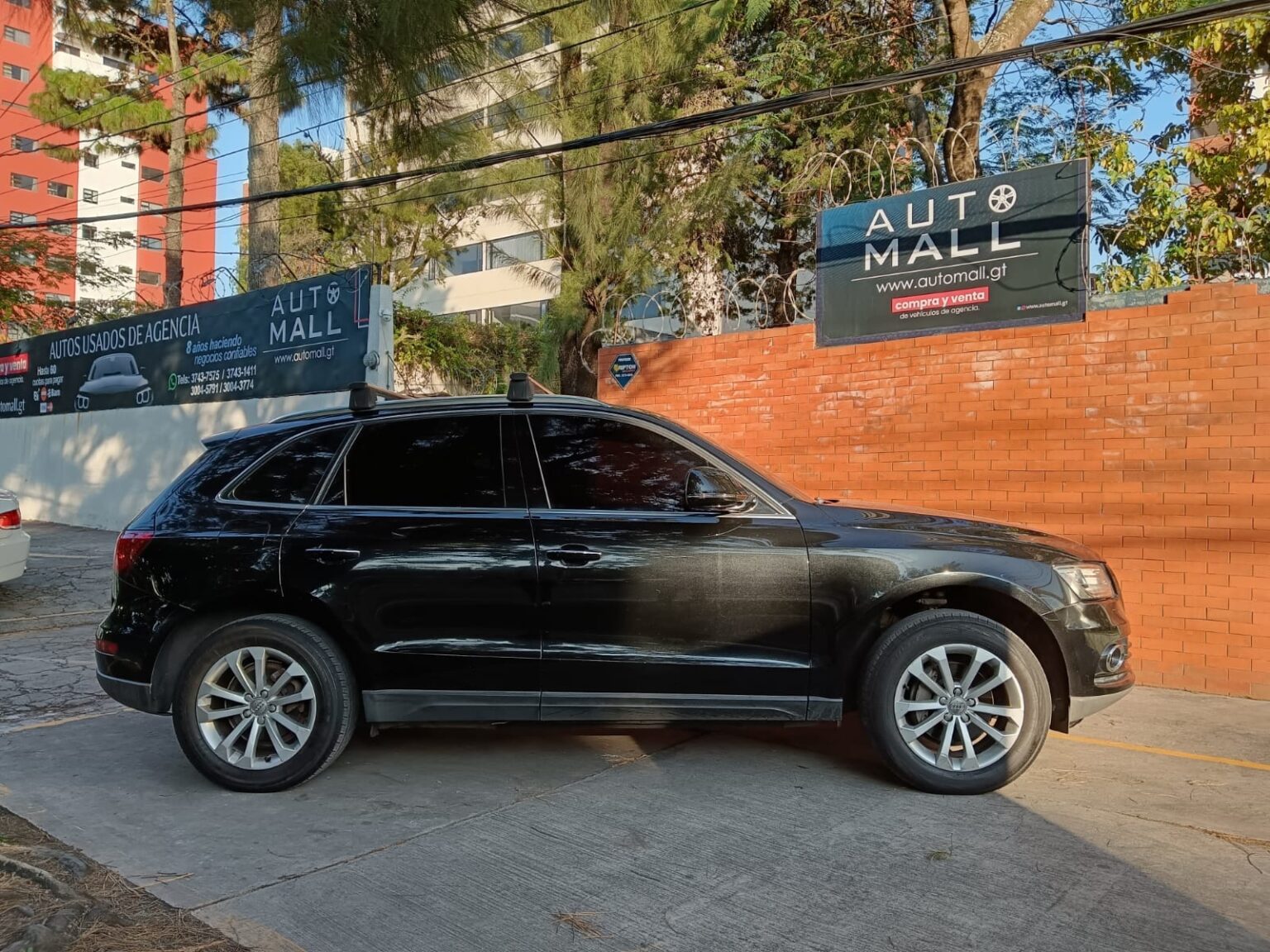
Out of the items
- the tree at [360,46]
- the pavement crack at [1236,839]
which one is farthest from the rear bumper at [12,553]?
the pavement crack at [1236,839]

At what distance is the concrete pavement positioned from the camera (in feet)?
10.1

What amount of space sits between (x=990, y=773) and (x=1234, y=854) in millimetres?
929

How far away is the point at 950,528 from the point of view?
445cm

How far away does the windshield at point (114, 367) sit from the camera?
1620 cm

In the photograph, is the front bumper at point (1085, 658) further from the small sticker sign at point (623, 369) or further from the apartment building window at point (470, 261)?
the apartment building window at point (470, 261)

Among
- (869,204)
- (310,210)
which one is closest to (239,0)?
(869,204)

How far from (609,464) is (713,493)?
1.78 feet

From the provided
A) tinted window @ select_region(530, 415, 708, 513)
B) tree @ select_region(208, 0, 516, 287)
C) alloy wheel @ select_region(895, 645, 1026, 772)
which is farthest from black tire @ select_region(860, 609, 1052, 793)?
tree @ select_region(208, 0, 516, 287)

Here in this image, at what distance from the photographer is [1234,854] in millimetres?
3705

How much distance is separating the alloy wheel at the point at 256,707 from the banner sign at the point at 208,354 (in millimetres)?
8196

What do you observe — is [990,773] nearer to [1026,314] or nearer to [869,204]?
[1026,314]

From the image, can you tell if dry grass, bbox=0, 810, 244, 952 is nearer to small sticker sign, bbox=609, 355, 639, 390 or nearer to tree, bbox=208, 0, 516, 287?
tree, bbox=208, 0, 516, 287

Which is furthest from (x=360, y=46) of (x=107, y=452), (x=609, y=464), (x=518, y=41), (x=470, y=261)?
(x=470, y=261)

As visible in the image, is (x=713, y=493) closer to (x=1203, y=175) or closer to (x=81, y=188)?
(x=1203, y=175)
